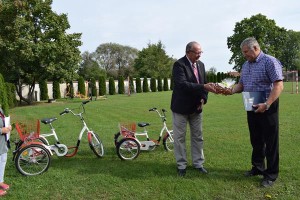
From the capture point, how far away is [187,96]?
473cm

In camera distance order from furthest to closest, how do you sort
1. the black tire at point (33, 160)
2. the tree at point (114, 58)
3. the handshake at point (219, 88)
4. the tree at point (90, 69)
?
the tree at point (114, 58)
the tree at point (90, 69)
the black tire at point (33, 160)
the handshake at point (219, 88)

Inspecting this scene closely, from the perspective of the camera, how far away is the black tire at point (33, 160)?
5.00m

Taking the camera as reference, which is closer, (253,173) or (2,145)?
(2,145)

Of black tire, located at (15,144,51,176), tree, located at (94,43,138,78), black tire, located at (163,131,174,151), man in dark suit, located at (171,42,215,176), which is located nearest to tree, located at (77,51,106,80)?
tree, located at (94,43,138,78)

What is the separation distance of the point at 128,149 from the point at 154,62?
153ft

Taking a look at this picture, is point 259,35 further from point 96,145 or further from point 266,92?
point 266,92

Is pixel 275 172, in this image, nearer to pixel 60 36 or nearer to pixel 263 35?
pixel 60 36

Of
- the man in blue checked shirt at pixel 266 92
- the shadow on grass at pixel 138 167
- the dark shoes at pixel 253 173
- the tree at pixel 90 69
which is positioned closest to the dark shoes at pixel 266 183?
the man in blue checked shirt at pixel 266 92

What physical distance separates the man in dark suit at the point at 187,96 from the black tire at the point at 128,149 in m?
1.16

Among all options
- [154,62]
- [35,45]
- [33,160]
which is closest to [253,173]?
[33,160]

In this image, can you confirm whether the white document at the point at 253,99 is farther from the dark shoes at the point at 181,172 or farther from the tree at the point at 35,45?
the tree at the point at 35,45

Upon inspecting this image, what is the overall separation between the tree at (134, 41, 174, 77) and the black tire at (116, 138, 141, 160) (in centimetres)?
4455

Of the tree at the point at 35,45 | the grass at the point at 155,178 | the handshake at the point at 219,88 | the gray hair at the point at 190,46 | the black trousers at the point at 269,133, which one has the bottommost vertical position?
the grass at the point at 155,178

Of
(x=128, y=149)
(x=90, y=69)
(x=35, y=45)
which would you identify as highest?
(x=90, y=69)
